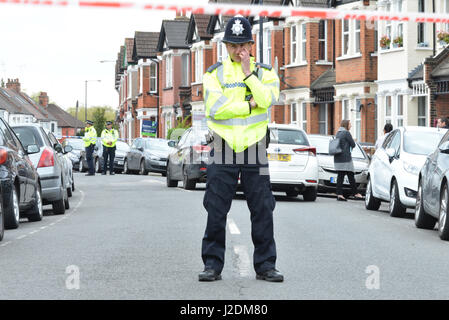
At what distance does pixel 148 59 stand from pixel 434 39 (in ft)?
147

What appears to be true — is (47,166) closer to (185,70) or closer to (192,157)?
(192,157)

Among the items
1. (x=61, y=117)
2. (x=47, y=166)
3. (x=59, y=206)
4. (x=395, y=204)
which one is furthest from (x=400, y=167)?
(x=61, y=117)

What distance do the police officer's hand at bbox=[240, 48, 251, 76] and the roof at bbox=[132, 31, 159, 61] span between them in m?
68.6

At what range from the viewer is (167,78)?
66.9m

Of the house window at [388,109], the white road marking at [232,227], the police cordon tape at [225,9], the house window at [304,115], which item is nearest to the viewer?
the police cordon tape at [225,9]

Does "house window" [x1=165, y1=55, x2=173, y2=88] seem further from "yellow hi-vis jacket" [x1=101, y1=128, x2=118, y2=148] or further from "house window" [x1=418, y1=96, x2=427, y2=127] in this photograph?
"house window" [x1=418, y1=96, x2=427, y2=127]

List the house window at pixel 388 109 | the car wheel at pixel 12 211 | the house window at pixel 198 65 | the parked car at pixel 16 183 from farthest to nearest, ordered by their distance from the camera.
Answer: the house window at pixel 198 65 → the house window at pixel 388 109 → the car wheel at pixel 12 211 → the parked car at pixel 16 183

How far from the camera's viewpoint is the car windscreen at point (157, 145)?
36484 millimetres

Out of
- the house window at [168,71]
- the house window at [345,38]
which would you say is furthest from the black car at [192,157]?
the house window at [168,71]

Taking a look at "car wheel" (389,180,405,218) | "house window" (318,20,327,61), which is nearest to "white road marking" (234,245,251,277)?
"car wheel" (389,180,405,218)

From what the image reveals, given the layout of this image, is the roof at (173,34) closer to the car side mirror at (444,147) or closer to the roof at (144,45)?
the roof at (144,45)

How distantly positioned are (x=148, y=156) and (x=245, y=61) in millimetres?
28437

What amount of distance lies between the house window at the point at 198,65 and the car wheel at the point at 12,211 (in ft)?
148

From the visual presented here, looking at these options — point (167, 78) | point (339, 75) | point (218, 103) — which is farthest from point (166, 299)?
point (167, 78)
